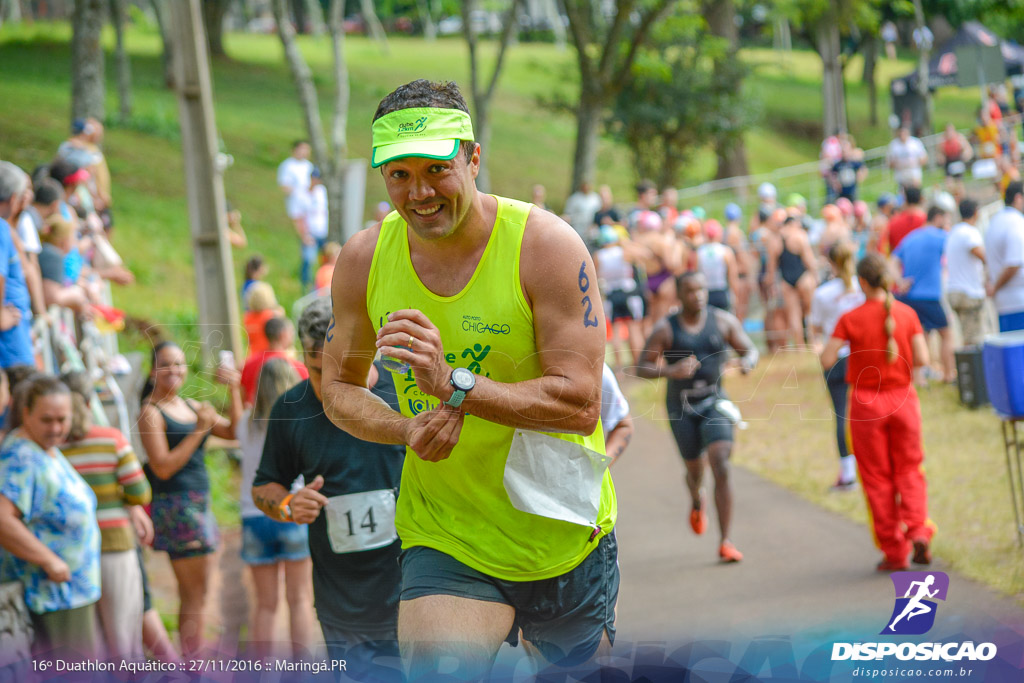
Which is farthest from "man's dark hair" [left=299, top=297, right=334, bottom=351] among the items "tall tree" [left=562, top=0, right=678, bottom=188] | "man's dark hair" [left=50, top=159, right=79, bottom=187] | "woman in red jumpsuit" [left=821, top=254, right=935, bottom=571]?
"tall tree" [left=562, top=0, right=678, bottom=188]

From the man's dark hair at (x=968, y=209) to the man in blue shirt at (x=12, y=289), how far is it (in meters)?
8.58

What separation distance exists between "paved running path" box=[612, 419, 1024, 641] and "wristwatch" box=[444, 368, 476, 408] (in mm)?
2427

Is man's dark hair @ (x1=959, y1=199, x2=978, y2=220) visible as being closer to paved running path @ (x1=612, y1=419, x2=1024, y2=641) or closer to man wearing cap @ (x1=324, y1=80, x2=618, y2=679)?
paved running path @ (x1=612, y1=419, x2=1024, y2=641)

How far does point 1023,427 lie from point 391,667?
7417 mm

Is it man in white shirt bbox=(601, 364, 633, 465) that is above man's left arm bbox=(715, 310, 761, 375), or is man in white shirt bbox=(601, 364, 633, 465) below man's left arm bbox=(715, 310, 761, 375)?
above

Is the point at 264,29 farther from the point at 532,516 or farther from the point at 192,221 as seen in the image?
the point at 532,516

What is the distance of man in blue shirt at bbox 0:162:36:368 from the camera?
19.0 feet

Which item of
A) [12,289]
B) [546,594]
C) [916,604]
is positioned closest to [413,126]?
[546,594]

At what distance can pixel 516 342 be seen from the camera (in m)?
3.01

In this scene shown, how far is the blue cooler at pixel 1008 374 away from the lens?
566 centimetres

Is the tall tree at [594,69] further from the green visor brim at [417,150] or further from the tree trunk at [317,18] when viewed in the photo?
the tree trunk at [317,18]

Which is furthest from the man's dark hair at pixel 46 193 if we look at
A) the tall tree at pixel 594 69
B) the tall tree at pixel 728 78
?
the tall tree at pixel 728 78

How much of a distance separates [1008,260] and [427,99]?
7698 millimetres

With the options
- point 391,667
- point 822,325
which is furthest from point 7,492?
point 822,325
